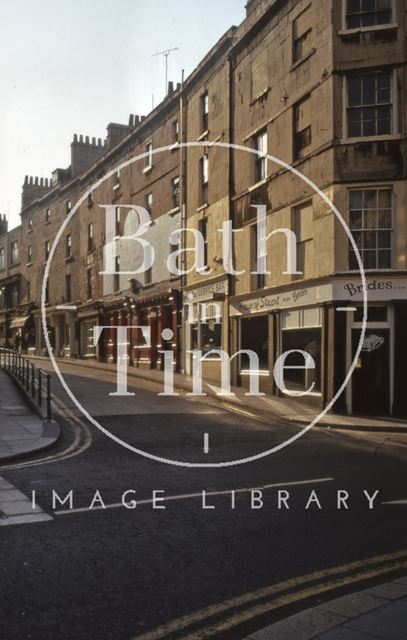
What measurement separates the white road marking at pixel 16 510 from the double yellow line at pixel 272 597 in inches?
116

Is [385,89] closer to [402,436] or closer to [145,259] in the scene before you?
[402,436]

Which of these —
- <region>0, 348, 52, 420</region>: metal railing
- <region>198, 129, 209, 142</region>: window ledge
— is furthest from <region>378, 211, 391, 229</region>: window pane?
<region>198, 129, 209, 142</region>: window ledge

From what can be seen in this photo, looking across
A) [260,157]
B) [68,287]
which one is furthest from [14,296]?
[260,157]

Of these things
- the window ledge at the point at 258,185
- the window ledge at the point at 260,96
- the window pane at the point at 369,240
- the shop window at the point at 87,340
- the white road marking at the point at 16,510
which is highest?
the window ledge at the point at 260,96

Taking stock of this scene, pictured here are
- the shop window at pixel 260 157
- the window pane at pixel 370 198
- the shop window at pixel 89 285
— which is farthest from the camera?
the shop window at pixel 89 285

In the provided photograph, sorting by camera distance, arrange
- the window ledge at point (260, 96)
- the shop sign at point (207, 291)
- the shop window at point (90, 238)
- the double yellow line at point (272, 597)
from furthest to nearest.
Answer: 1. the shop window at point (90, 238)
2. the shop sign at point (207, 291)
3. the window ledge at point (260, 96)
4. the double yellow line at point (272, 597)

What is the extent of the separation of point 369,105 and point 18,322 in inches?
1656

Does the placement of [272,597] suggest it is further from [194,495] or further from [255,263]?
[255,263]

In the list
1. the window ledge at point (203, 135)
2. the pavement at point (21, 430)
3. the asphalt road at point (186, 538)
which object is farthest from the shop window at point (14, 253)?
the asphalt road at point (186, 538)

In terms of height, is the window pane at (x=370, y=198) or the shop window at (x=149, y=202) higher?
the shop window at (x=149, y=202)

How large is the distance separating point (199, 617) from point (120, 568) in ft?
3.88

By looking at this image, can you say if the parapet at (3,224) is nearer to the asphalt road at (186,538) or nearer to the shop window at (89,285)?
the shop window at (89,285)

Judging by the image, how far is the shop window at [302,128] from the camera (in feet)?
66.8

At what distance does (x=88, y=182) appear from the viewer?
43.1 meters
